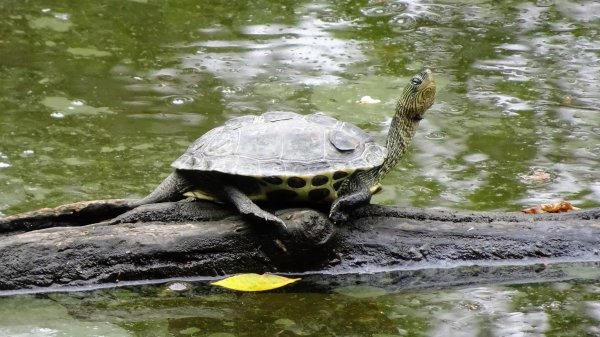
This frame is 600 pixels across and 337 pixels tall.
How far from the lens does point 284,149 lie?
15.0 ft

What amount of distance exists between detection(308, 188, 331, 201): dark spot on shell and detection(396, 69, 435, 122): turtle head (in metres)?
0.65

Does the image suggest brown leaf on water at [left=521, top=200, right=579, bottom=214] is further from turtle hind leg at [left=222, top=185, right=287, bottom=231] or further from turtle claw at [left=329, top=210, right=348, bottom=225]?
turtle hind leg at [left=222, top=185, right=287, bottom=231]

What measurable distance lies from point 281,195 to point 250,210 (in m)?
0.28

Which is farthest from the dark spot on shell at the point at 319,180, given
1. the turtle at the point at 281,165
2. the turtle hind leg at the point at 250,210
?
the turtle hind leg at the point at 250,210

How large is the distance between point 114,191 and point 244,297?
1722 millimetres

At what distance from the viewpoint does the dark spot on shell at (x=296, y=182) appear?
177 inches

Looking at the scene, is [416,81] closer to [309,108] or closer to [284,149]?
[284,149]

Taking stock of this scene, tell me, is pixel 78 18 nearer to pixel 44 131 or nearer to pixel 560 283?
pixel 44 131

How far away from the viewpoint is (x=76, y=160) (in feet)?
21.0

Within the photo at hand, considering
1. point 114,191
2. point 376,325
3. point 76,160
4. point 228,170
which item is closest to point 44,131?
point 76,160

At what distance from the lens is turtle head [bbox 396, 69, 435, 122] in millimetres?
4832

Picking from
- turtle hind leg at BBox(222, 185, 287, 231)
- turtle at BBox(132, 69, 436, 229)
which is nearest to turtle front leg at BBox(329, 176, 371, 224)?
turtle at BBox(132, 69, 436, 229)

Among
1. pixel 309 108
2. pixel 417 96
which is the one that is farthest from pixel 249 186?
pixel 309 108

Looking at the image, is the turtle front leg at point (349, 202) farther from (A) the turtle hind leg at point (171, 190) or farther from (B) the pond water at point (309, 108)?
(A) the turtle hind leg at point (171, 190)
